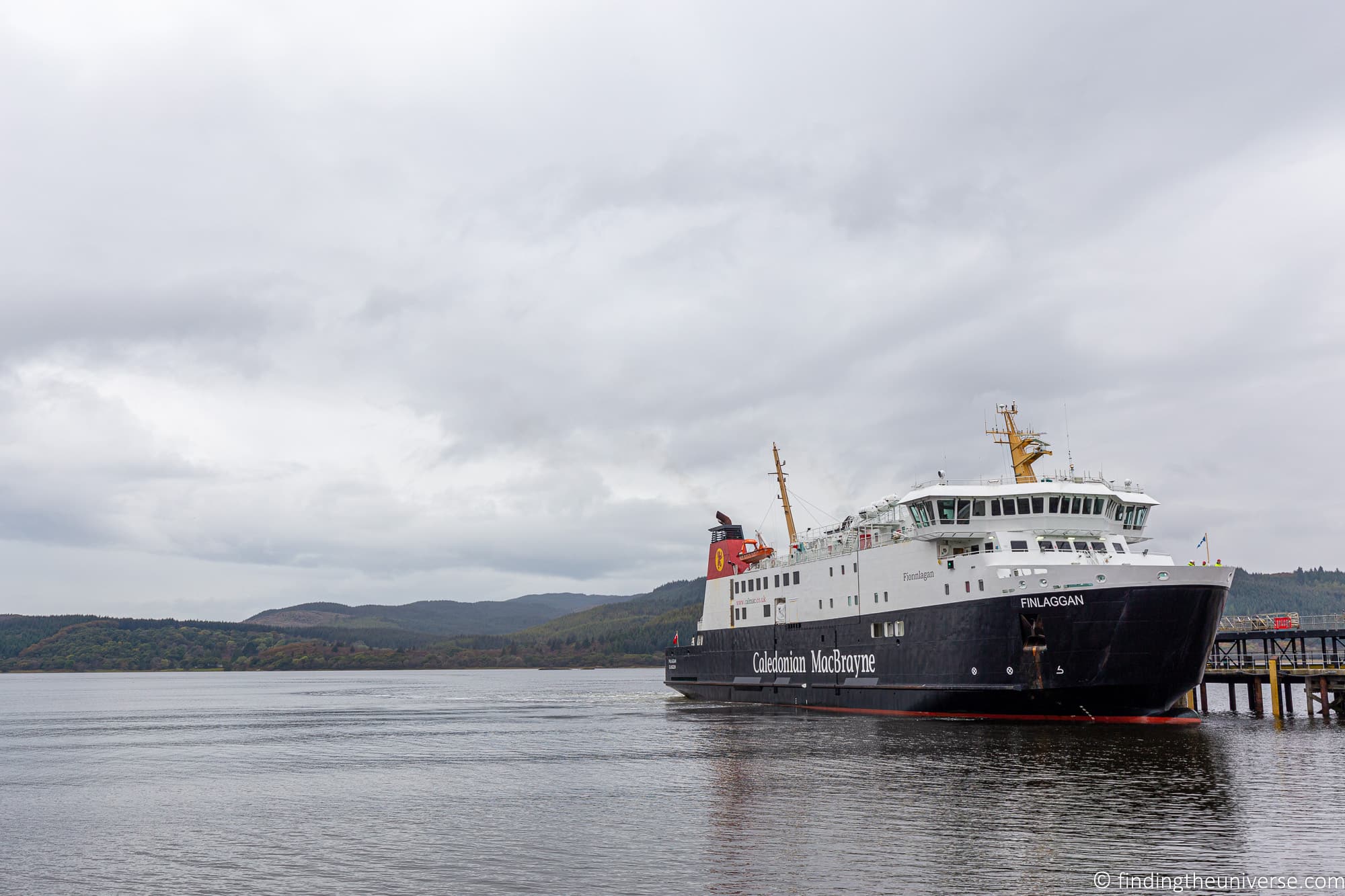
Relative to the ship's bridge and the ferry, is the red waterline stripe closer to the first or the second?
the ferry

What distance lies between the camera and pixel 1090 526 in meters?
46.7

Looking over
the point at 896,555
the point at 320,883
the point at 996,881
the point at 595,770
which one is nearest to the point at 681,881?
the point at 996,881

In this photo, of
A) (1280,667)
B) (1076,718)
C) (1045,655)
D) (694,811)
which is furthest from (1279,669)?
(694,811)

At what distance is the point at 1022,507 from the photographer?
4681cm

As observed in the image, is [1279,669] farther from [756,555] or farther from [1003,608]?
[756,555]

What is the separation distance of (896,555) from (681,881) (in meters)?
32.6

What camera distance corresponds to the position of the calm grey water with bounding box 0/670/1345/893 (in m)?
20.2

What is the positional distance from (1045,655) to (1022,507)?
7.52 meters

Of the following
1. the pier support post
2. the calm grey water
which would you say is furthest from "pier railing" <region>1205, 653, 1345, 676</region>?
the calm grey water

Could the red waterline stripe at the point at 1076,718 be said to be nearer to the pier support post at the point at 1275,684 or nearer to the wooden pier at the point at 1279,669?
the wooden pier at the point at 1279,669

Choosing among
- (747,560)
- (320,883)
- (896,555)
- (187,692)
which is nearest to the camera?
(320,883)

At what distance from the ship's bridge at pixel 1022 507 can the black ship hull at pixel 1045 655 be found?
13.1 feet

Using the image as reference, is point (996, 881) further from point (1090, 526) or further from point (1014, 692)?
point (1090, 526)

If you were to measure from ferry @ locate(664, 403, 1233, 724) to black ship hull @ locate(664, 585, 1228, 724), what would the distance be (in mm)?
62
